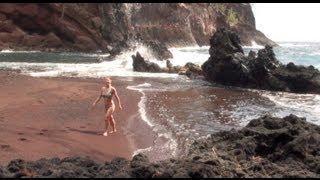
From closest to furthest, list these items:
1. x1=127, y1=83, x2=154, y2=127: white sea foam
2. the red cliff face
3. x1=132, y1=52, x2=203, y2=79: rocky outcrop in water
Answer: x1=127, y1=83, x2=154, y2=127: white sea foam
x1=132, y1=52, x2=203, y2=79: rocky outcrop in water
the red cliff face

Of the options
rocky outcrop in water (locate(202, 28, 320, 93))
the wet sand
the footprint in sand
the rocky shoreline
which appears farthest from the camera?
rocky outcrop in water (locate(202, 28, 320, 93))

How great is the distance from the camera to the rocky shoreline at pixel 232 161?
596cm

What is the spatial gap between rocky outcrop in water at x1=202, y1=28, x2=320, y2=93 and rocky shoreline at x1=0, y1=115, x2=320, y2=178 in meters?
12.4

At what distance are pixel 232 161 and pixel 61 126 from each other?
17.5 ft

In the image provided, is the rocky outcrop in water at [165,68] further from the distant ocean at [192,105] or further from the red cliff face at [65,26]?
the red cliff face at [65,26]

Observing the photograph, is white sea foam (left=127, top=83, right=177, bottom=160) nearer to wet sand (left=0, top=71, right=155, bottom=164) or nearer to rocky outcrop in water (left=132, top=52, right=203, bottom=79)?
wet sand (left=0, top=71, right=155, bottom=164)

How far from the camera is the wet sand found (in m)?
9.41

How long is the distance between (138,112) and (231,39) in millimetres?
11914

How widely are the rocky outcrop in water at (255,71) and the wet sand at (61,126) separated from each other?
685cm

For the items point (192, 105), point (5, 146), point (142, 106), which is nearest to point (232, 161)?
point (5, 146)

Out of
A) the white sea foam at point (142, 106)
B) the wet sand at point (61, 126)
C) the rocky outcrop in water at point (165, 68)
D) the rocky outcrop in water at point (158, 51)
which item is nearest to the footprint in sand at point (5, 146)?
the wet sand at point (61, 126)

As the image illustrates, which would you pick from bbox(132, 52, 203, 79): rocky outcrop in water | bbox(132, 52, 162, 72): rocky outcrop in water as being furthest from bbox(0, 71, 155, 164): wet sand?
bbox(132, 52, 162, 72): rocky outcrop in water

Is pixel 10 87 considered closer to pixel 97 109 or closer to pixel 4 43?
pixel 97 109

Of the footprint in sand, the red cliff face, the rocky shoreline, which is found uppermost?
the red cliff face
